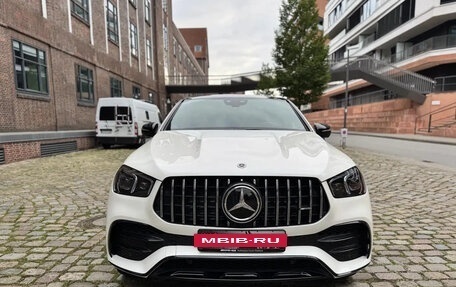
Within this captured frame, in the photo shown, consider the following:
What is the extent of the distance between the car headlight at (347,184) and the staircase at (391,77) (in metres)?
25.9

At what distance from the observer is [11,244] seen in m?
3.69

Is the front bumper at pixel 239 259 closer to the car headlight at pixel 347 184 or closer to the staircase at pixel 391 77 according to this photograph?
the car headlight at pixel 347 184

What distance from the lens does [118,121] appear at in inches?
587

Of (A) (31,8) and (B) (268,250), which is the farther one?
(A) (31,8)

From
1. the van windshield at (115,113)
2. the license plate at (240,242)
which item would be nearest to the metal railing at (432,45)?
the van windshield at (115,113)

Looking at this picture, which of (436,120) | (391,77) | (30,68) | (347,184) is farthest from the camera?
(391,77)

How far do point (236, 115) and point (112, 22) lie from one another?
2092 cm

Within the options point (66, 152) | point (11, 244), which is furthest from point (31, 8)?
point (11, 244)

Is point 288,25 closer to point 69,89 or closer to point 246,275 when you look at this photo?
point 69,89

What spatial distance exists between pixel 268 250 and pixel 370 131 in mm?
31135

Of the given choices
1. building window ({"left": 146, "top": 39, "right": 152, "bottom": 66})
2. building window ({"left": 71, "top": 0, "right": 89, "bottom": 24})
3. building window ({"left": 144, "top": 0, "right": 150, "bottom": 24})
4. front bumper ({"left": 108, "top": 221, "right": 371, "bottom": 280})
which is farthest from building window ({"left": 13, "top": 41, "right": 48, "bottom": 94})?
building window ({"left": 144, "top": 0, "right": 150, "bottom": 24})

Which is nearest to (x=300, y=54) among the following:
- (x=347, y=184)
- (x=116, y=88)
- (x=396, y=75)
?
(x=116, y=88)

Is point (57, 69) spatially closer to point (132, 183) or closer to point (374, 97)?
point (132, 183)

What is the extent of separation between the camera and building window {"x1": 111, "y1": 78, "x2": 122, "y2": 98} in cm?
2175
